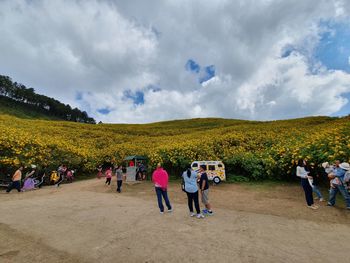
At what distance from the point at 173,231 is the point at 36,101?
10339 cm

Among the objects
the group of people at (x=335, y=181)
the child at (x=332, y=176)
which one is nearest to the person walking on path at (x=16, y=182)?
the group of people at (x=335, y=181)

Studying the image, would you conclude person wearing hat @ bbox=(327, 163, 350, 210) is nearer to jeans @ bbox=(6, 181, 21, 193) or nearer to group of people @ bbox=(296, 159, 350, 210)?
group of people @ bbox=(296, 159, 350, 210)

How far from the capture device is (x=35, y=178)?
1631cm

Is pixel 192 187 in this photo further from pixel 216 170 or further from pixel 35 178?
pixel 35 178

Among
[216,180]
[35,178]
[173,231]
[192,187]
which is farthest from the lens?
[35,178]

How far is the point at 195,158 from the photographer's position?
1617 cm

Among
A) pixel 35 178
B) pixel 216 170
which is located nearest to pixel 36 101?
pixel 35 178

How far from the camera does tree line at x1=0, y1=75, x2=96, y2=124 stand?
87.5m

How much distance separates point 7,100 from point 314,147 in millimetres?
99981

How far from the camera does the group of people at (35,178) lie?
13.9 m

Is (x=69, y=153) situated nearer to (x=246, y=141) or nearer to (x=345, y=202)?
(x=246, y=141)

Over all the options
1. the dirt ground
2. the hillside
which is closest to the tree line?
the hillside

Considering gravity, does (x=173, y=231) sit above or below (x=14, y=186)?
below

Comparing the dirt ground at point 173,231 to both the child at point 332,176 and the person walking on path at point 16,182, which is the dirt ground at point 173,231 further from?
the person walking on path at point 16,182
